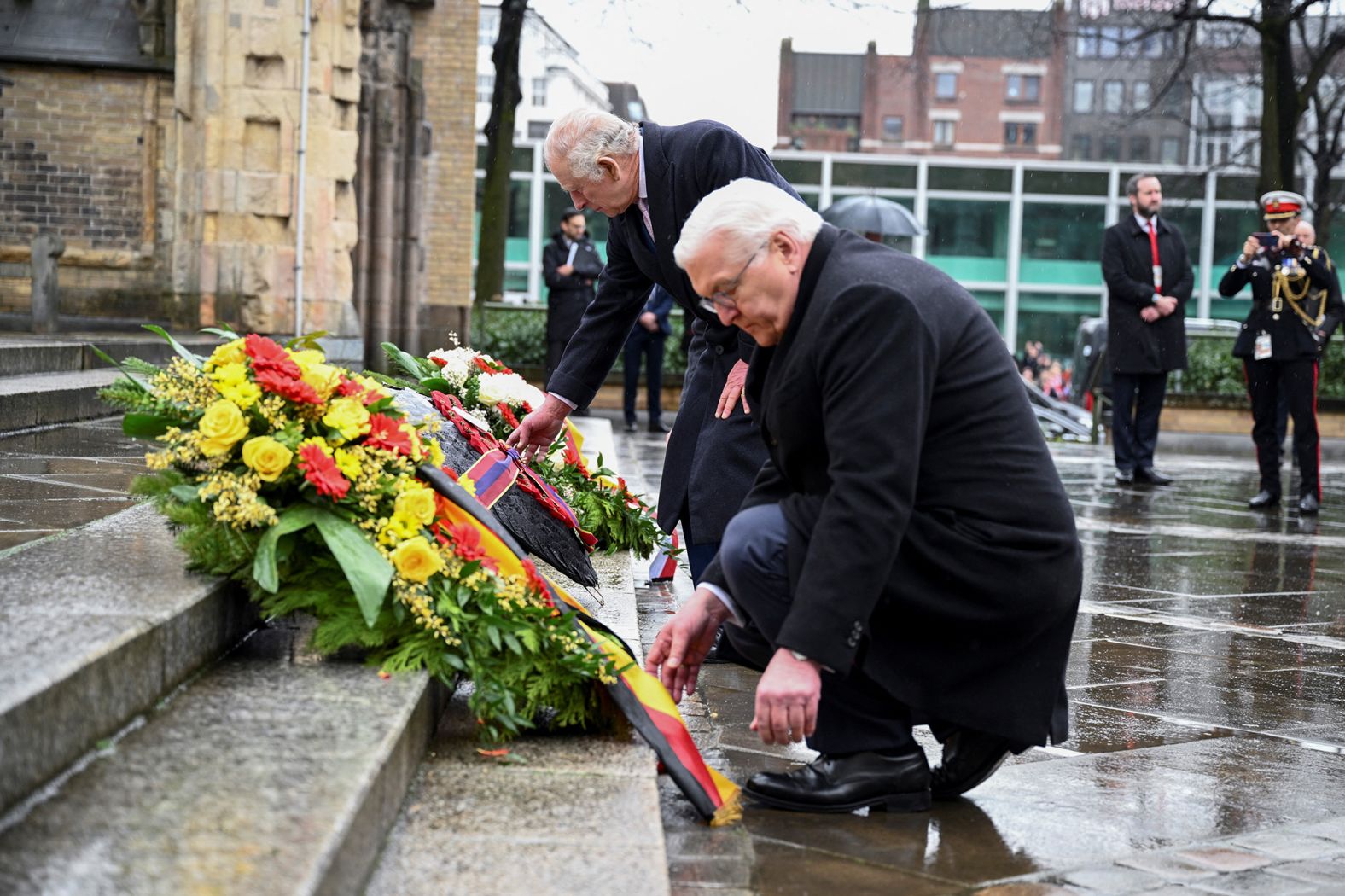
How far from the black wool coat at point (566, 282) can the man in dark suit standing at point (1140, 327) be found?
5662mm

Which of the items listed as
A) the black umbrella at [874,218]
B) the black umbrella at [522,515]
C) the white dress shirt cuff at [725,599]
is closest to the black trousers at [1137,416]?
the black umbrella at [522,515]

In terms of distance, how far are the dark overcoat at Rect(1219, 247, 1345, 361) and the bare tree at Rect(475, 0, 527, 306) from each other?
1296cm

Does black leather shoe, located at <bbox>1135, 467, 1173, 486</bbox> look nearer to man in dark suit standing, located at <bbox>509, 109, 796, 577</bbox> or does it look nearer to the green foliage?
man in dark suit standing, located at <bbox>509, 109, 796, 577</bbox>

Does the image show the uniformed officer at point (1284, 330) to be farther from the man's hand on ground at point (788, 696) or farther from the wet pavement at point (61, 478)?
the man's hand on ground at point (788, 696)

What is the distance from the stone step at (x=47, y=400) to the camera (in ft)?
23.6

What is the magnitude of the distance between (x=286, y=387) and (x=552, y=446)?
2.62 meters

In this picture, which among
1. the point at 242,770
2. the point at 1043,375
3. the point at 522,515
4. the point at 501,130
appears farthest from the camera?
the point at 1043,375

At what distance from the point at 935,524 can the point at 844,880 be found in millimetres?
716

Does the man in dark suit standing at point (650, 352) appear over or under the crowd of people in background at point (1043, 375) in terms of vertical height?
over

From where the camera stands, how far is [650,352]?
16.2 m

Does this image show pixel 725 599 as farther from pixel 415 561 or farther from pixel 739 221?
pixel 739 221

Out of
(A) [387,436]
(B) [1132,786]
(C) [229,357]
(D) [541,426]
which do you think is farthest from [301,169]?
(B) [1132,786]

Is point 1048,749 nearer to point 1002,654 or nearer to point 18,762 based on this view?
point 1002,654

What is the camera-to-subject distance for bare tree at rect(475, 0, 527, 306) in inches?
886
